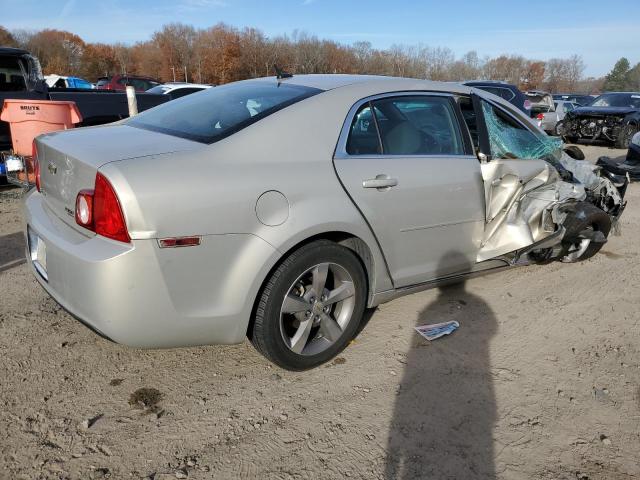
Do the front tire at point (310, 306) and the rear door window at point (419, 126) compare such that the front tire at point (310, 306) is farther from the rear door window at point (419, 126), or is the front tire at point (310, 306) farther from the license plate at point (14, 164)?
the license plate at point (14, 164)

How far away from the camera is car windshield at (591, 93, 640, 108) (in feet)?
48.9

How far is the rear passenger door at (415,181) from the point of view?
9.85 ft

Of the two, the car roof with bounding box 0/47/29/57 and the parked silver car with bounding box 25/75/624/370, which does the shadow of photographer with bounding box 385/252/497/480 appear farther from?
the car roof with bounding box 0/47/29/57

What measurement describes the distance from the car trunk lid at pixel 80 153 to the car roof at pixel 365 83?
39.8 inches

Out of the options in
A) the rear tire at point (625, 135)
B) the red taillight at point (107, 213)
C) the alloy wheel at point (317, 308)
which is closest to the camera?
the red taillight at point (107, 213)

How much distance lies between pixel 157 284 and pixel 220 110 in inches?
49.8

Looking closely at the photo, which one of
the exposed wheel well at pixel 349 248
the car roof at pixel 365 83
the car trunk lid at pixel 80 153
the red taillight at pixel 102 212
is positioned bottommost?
the exposed wheel well at pixel 349 248

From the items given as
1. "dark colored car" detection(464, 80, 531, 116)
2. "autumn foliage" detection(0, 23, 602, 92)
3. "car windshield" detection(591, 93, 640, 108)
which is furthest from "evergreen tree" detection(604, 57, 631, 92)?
"dark colored car" detection(464, 80, 531, 116)

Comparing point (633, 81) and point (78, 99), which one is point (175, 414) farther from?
point (633, 81)

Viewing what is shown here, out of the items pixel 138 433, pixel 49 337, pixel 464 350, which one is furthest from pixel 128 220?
pixel 464 350

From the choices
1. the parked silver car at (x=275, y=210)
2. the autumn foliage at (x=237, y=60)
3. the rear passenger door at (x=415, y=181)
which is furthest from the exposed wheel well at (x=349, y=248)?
the autumn foliage at (x=237, y=60)

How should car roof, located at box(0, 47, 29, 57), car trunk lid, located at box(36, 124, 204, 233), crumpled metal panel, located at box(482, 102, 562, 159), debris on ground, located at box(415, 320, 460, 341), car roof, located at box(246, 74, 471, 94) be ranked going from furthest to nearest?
car roof, located at box(0, 47, 29, 57), crumpled metal panel, located at box(482, 102, 562, 159), debris on ground, located at box(415, 320, 460, 341), car roof, located at box(246, 74, 471, 94), car trunk lid, located at box(36, 124, 204, 233)

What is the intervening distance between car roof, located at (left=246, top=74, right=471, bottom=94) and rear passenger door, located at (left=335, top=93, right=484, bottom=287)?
0.24 feet

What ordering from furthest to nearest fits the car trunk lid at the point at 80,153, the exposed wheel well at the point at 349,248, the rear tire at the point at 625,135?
the rear tire at the point at 625,135, the exposed wheel well at the point at 349,248, the car trunk lid at the point at 80,153
